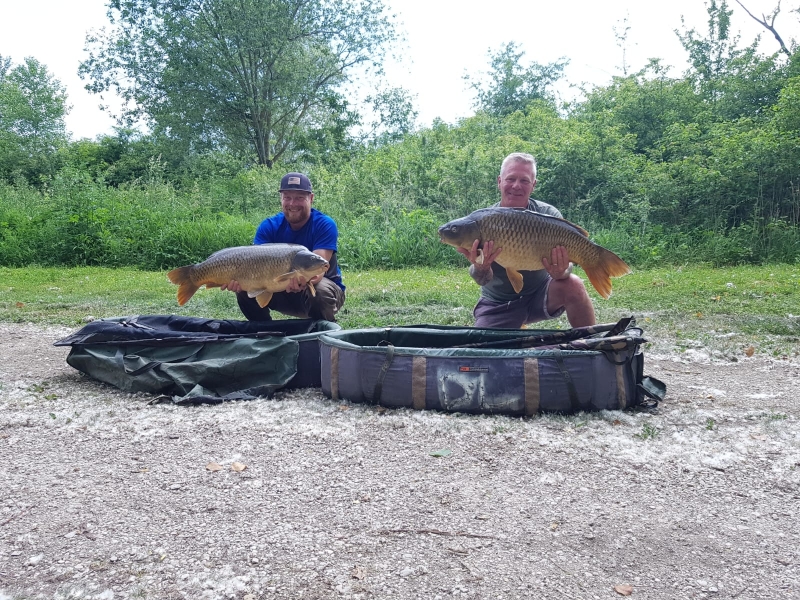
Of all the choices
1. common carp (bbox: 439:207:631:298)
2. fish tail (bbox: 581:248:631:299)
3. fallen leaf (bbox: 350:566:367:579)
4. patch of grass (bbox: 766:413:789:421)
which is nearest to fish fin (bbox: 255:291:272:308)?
common carp (bbox: 439:207:631:298)

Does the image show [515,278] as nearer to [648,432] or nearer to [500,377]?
[500,377]

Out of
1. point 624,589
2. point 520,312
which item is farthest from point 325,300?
point 624,589

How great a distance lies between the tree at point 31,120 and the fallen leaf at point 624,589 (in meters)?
25.2

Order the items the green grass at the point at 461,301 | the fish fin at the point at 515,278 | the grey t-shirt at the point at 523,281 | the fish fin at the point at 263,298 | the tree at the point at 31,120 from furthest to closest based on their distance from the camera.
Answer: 1. the tree at the point at 31,120
2. the green grass at the point at 461,301
3. the grey t-shirt at the point at 523,281
4. the fish fin at the point at 263,298
5. the fish fin at the point at 515,278

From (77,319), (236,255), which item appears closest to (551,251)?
(236,255)

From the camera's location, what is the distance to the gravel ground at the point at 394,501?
1677 millimetres

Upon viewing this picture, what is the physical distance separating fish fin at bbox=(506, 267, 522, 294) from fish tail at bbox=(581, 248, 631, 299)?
34 cm

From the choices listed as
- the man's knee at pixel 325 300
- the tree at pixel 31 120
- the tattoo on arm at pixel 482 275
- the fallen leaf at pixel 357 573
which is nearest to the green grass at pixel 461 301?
the man's knee at pixel 325 300

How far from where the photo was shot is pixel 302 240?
427 cm

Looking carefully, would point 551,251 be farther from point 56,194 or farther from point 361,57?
point 361,57

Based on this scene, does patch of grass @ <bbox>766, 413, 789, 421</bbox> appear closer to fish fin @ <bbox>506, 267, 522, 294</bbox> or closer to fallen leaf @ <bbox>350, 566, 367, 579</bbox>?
fish fin @ <bbox>506, 267, 522, 294</bbox>

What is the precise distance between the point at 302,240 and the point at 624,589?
10.1ft

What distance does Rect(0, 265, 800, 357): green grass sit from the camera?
16.1ft

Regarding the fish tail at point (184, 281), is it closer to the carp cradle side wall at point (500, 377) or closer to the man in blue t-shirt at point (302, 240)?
the man in blue t-shirt at point (302, 240)
